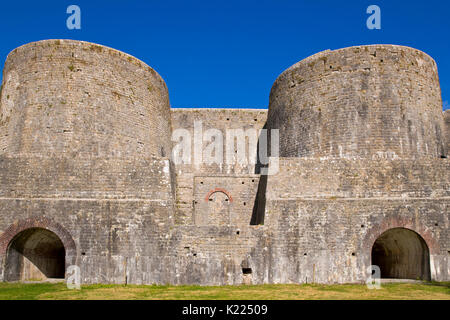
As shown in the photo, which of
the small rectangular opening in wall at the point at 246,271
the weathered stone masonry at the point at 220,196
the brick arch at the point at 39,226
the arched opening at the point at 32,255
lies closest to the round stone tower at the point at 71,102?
the weathered stone masonry at the point at 220,196

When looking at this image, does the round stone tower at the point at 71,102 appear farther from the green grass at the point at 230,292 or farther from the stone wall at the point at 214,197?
the green grass at the point at 230,292

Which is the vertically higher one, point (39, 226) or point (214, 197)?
point (214, 197)

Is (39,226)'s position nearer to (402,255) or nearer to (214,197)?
(214,197)

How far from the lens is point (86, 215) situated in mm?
14750

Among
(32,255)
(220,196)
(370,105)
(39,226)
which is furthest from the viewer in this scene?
(370,105)

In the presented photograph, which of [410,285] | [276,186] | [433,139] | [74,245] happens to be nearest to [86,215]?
[74,245]

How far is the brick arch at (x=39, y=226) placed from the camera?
1440 centimetres

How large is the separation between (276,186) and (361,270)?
4.13m

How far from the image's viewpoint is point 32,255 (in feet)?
51.2

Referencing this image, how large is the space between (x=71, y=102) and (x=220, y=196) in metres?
8.18

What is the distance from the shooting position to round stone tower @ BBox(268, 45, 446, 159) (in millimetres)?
19594

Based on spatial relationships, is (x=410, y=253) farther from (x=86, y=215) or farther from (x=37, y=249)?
(x=37, y=249)

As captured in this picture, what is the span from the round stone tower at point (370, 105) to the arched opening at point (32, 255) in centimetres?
1227

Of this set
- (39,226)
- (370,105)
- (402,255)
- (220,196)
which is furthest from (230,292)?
(370,105)
